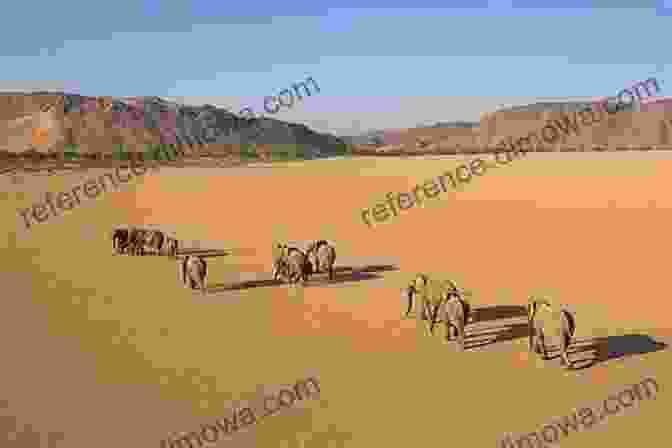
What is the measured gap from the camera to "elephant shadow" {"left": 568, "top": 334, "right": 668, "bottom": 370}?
1046cm

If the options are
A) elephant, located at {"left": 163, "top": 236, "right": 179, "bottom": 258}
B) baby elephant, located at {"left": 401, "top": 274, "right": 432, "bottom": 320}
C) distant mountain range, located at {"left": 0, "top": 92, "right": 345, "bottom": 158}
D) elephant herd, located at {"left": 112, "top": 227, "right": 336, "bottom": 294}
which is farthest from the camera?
distant mountain range, located at {"left": 0, "top": 92, "right": 345, "bottom": 158}

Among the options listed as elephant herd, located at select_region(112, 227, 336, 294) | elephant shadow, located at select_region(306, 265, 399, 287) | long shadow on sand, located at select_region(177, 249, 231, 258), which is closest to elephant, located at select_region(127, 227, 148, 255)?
long shadow on sand, located at select_region(177, 249, 231, 258)

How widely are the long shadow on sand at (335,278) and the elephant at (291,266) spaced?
237 mm

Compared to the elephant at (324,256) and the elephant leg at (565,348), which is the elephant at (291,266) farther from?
the elephant leg at (565,348)

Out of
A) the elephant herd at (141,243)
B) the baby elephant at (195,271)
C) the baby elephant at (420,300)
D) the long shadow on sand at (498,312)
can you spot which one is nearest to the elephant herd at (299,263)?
the baby elephant at (195,271)

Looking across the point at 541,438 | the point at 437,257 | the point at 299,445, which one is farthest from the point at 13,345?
the point at 437,257

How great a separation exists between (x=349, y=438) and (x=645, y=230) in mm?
18376

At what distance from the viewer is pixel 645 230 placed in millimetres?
22656

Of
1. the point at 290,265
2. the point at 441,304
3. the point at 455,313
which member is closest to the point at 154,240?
the point at 290,265

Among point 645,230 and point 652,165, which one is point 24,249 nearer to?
point 645,230

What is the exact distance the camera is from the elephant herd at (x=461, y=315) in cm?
1005

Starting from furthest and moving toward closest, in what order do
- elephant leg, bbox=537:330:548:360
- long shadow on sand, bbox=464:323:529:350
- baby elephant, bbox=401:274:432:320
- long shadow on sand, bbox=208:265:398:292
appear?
1. long shadow on sand, bbox=208:265:398:292
2. baby elephant, bbox=401:274:432:320
3. long shadow on sand, bbox=464:323:529:350
4. elephant leg, bbox=537:330:548:360

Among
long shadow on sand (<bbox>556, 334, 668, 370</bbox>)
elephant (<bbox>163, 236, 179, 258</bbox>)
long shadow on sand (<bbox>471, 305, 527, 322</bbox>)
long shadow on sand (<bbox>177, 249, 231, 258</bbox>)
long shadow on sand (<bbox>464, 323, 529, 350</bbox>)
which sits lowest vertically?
long shadow on sand (<bbox>556, 334, 668, 370</bbox>)

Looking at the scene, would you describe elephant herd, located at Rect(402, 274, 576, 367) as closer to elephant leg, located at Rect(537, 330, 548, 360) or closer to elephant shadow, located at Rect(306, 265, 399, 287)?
elephant leg, located at Rect(537, 330, 548, 360)
